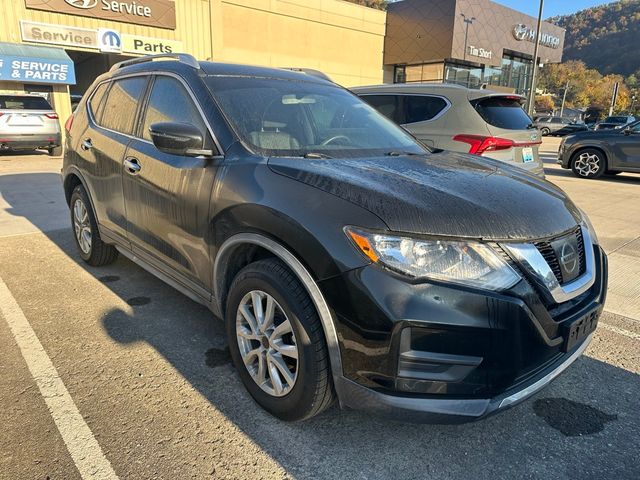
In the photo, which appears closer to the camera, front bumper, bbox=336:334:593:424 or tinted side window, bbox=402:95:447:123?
front bumper, bbox=336:334:593:424

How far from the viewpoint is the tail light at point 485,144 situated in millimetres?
5551

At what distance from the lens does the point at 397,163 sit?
2652 mm

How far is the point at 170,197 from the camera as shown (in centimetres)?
292

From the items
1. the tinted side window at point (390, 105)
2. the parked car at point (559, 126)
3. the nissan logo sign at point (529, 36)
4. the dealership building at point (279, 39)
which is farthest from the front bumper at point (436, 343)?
the nissan logo sign at point (529, 36)

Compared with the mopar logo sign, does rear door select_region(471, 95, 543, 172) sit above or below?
below

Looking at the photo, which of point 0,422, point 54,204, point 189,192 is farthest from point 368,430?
point 54,204

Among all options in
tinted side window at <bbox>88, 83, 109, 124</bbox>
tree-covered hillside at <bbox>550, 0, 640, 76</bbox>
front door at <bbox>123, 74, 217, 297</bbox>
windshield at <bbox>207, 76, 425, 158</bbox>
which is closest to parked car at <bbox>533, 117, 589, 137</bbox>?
windshield at <bbox>207, 76, 425, 158</bbox>

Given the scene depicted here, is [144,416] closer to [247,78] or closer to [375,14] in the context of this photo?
[247,78]

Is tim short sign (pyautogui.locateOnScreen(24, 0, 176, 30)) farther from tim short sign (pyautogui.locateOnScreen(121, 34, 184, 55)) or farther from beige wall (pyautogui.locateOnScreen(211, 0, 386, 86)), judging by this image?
beige wall (pyautogui.locateOnScreen(211, 0, 386, 86))

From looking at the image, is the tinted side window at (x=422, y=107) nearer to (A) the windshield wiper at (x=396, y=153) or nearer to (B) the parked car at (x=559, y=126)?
(A) the windshield wiper at (x=396, y=153)

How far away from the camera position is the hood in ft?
6.31

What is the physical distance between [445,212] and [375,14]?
33.4 metres

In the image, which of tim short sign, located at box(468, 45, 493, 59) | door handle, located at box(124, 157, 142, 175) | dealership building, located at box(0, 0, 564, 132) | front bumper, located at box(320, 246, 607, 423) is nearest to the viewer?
front bumper, located at box(320, 246, 607, 423)

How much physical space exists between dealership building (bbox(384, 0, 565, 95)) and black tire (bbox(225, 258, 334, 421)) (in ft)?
98.3
